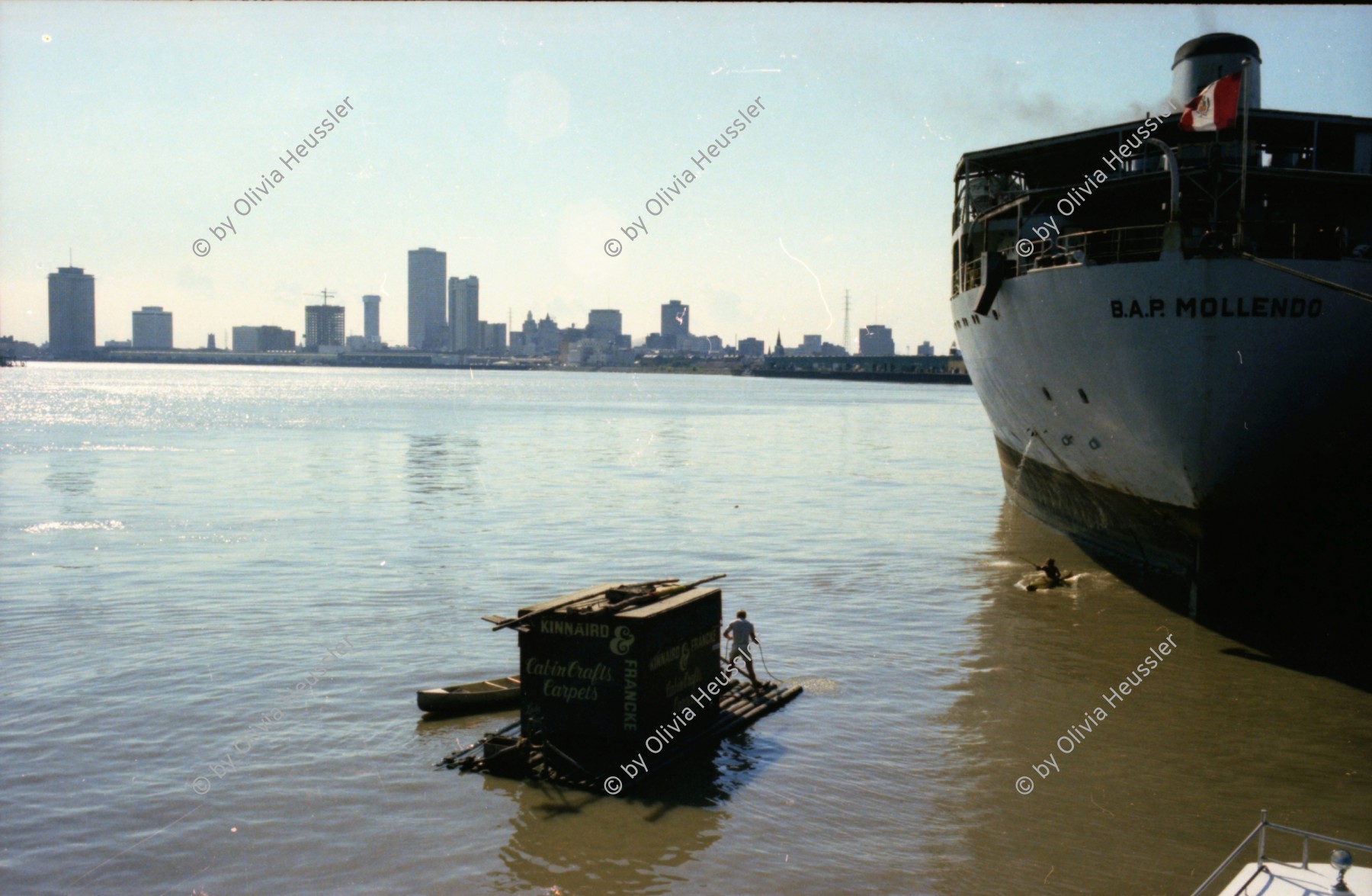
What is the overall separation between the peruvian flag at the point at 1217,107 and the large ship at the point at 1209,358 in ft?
0.16

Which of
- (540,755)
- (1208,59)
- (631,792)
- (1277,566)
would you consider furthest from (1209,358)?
(1208,59)

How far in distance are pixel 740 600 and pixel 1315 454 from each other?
41.1ft

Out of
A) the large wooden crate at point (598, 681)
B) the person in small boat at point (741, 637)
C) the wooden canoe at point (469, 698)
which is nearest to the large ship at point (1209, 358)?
the person in small boat at point (741, 637)

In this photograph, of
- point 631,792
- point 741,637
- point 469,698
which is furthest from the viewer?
point 741,637

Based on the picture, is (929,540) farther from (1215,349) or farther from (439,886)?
(439,886)

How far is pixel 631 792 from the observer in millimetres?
12273

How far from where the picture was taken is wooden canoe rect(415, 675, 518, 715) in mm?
15500

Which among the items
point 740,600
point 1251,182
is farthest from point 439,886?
point 1251,182

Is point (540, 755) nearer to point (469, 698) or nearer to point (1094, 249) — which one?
point (469, 698)

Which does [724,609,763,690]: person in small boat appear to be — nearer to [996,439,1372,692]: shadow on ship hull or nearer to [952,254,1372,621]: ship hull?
[952,254,1372,621]: ship hull

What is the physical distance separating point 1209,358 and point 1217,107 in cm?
479

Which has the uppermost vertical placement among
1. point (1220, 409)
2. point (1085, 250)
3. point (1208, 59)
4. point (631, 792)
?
point (1208, 59)

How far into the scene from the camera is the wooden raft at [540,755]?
12.5m

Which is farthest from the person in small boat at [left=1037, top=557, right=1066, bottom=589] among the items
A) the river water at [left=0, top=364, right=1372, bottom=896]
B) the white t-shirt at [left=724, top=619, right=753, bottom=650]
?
the white t-shirt at [left=724, top=619, right=753, bottom=650]
